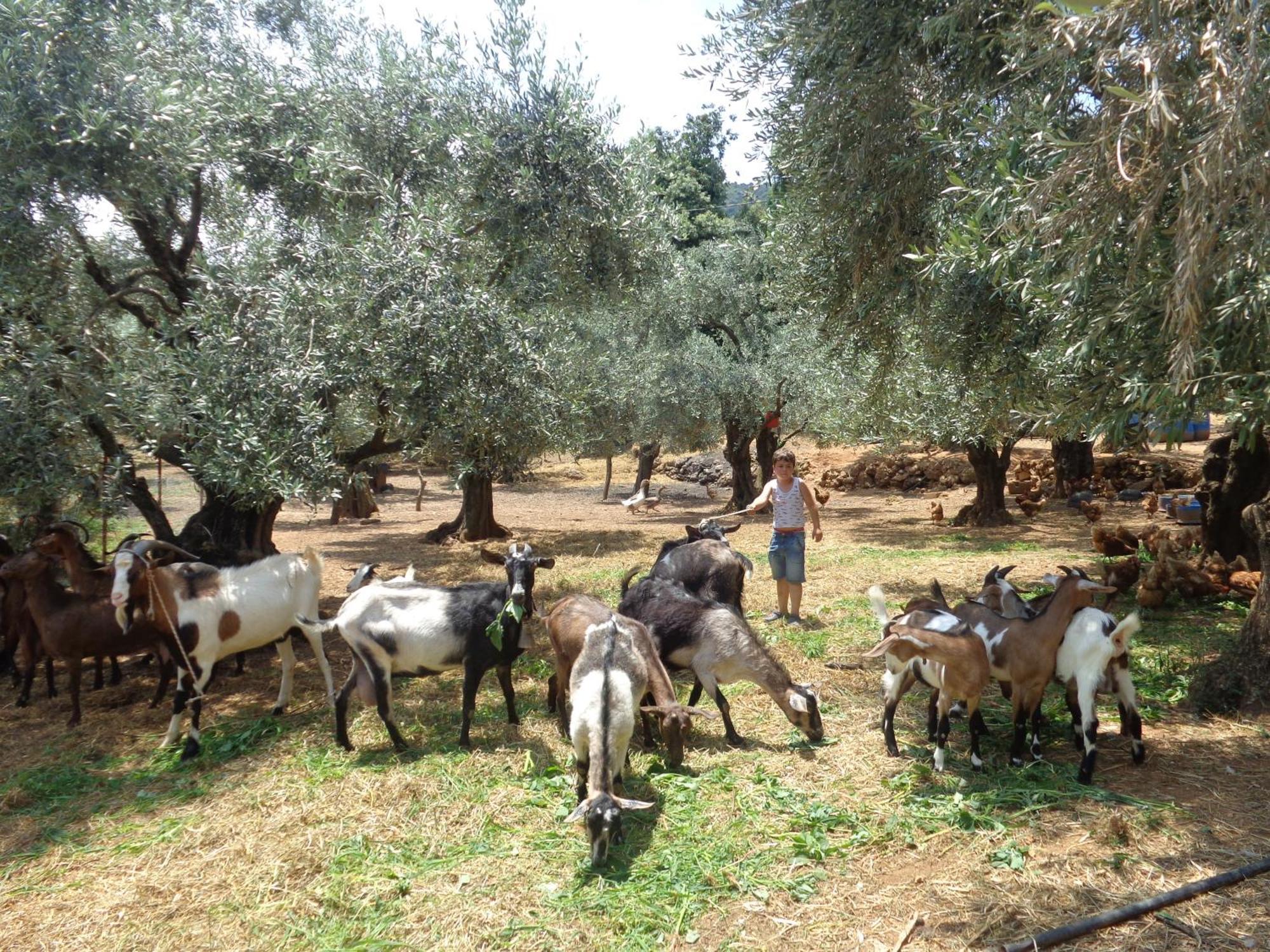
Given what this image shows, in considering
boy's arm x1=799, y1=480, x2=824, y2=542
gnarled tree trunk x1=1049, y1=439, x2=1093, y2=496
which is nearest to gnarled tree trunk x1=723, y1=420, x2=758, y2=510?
gnarled tree trunk x1=1049, y1=439, x2=1093, y2=496

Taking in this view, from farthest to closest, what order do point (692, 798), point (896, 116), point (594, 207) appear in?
point (594, 207)
point (896, 116)
point (692, 798)

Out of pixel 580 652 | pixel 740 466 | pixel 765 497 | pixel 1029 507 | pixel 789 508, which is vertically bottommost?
pixel 1029 507

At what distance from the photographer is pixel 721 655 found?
668cm

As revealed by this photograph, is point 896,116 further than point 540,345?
No

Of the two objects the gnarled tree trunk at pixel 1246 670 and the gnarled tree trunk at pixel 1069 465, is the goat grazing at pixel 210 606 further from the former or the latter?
the gnarled tree trunk at pixel 1069 465

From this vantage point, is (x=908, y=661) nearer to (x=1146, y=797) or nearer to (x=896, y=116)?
(x=1146, y=797)

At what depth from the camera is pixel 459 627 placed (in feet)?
22.1

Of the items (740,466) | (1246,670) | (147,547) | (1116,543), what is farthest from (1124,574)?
(740,466)

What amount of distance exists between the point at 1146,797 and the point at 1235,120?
3841mm

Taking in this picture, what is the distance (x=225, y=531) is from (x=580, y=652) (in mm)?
5314

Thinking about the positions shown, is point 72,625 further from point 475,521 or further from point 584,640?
point 475,521

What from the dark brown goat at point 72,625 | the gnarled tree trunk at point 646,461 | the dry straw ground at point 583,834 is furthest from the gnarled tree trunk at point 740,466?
the dark brown goat at point 72,625

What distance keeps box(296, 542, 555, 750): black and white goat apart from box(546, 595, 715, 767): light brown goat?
0.36m

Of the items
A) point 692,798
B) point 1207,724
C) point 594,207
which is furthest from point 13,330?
point 1207,724
